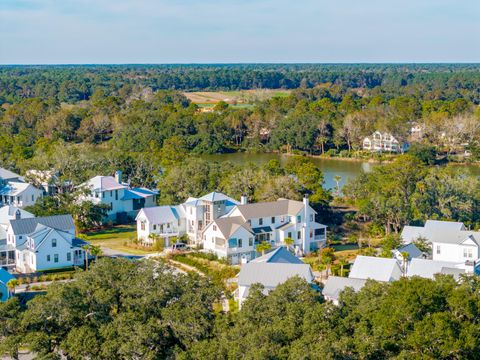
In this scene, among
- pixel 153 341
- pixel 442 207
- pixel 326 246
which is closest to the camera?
pixel 153 341

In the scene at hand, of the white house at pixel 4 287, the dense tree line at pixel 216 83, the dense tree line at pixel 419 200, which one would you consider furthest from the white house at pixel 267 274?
the dense tree line at pixel 216 83

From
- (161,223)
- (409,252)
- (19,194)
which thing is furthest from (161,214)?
(409,252)

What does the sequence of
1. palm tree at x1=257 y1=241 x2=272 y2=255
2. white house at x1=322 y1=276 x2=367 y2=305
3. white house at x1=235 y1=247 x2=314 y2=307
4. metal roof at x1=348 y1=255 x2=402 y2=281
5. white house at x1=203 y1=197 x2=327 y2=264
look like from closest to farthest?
white house at x1=322 y1=276 x2=367 y2=305
white house at x1=235 y1=247 x2=314 y2=307
metal roof at x1=348 y1=255 x2=402 y2=281
palm tree at x1=257 y1=241 x2=272 y2=255
white house at x1=203 y1=197 x2=327 y2=264

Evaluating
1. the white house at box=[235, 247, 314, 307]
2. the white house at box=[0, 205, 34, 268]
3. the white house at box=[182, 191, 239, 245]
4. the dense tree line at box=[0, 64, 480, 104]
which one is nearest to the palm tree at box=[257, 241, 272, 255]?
the white house at box=[182, 191, 239, 245]

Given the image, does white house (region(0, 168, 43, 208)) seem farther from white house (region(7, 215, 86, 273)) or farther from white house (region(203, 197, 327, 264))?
white house (region(203, 197, 327, 264))

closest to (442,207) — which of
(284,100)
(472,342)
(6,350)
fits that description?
(472,342)

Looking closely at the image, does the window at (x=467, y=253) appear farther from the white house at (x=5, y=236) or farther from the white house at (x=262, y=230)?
the white house at (x=5, y=236)

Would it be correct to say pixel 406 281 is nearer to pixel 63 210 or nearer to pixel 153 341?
pixel 153 341
